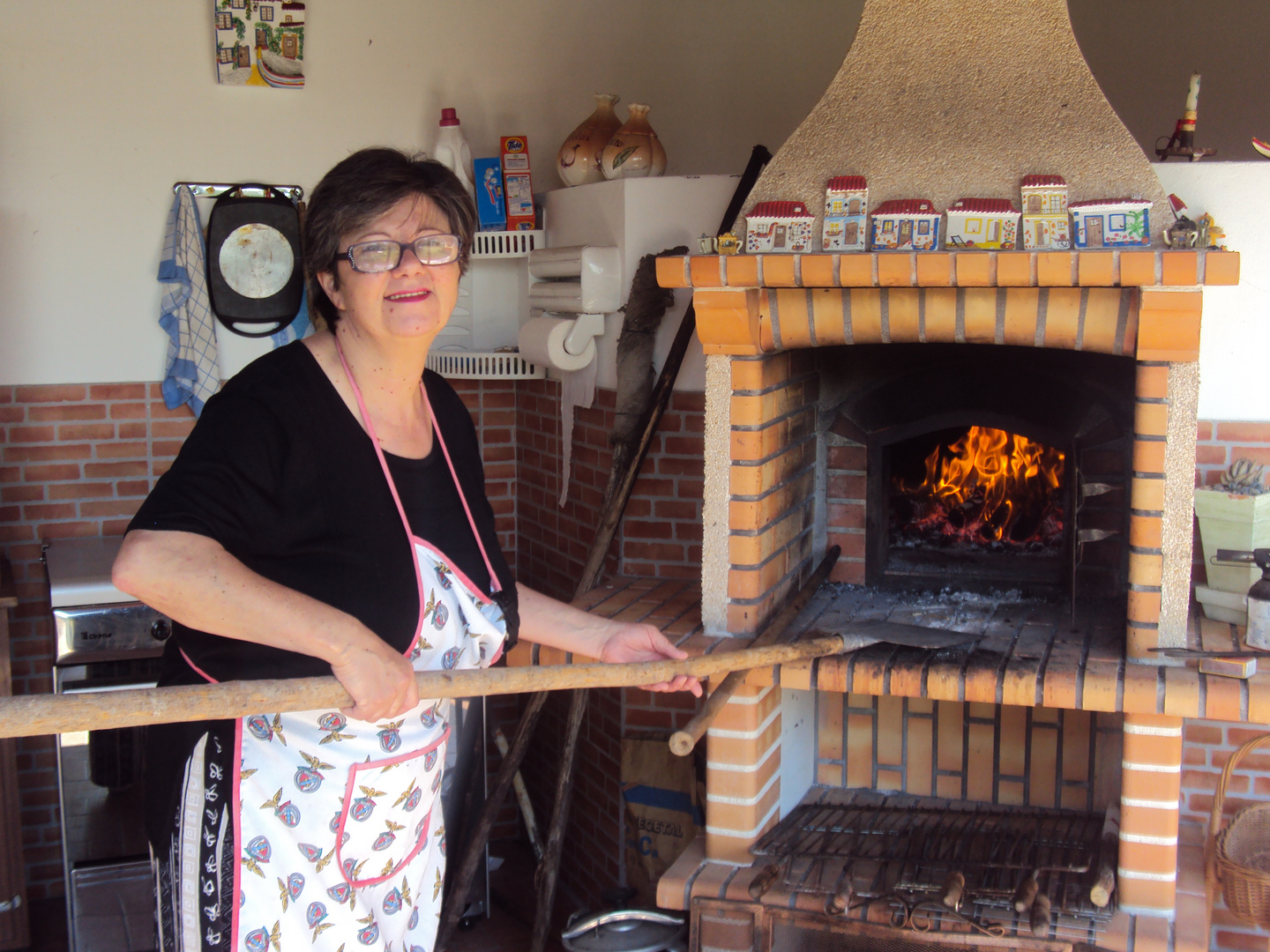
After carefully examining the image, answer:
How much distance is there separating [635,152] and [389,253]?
4.93 feet

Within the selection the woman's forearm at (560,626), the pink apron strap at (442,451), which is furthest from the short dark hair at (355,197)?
the woman's forearm at (560,626)

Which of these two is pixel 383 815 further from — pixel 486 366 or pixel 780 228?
pixel 486 366

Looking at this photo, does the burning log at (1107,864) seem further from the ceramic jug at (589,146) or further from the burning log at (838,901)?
the ceramic jug at (589,146)

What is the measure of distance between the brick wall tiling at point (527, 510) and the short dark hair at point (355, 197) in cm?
135

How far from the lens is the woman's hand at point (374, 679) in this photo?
1.37m

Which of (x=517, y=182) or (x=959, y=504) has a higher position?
(x=517, y=182)

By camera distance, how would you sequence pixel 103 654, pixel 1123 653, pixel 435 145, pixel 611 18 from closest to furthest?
pixel 1123 653, pixel 103 654, pixel 435 145, pixel 611 18

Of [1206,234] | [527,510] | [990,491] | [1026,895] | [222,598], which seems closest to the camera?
[222,598]

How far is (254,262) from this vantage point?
10.9ft

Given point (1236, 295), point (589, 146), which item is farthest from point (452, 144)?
point (1236, 295)

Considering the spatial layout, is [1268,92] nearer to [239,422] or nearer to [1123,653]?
[1123,653]

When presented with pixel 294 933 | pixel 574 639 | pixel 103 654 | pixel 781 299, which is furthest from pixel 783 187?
pixel 103 654

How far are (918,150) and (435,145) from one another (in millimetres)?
1699

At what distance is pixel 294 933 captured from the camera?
1.55 meters
